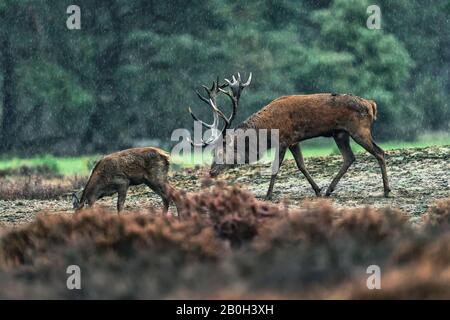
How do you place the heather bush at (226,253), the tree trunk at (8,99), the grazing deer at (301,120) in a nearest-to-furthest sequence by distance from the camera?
the heather bush at (226,253)
the grazing deer at (301,120)
the tree trunk at (8,99)

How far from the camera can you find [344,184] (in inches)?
725

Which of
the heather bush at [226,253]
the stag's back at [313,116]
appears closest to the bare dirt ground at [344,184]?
the stag's back at [313,116]

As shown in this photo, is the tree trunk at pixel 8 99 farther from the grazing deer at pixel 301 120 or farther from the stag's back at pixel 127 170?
Result: the stag's back at pixel 127 170

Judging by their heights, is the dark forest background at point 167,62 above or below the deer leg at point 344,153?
above

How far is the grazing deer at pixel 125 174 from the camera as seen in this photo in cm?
1373

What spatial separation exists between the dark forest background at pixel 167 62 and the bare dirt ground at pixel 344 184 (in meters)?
10.8

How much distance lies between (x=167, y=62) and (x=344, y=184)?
49.4ft

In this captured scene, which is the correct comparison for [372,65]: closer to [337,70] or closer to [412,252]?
[337,70]

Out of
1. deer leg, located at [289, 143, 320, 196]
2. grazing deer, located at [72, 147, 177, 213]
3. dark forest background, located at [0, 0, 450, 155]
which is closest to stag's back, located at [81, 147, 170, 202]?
grazing deer, located at [72, 147, 177, 213]

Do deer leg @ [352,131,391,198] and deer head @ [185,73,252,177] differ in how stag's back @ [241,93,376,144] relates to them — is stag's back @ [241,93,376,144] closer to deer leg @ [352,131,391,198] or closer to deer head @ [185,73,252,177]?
deer leg @ [352,131,391,198]

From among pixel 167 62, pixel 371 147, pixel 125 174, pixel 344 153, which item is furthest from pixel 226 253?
pixel 167 62

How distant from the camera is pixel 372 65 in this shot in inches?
1280

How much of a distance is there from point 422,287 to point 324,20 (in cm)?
2887

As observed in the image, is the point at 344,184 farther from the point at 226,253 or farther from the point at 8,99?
the point at 8,99
